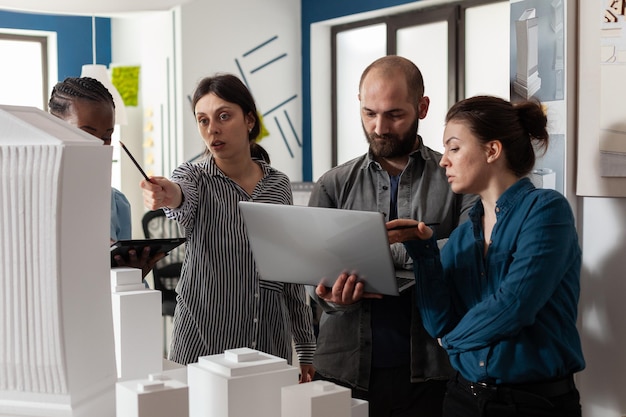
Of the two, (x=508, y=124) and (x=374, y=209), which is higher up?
(x=508, y=124)

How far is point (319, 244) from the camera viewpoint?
1.51 meters

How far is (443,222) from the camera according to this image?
1896 millimetres

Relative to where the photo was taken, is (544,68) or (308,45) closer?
(544,68)

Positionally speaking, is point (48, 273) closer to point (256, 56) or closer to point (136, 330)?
point (136, 330)

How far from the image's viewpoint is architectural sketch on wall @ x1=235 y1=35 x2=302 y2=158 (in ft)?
18.4

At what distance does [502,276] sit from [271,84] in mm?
4297

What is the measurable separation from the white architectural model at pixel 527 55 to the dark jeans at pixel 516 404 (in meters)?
1.00

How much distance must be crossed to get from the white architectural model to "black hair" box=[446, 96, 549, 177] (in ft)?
1.93

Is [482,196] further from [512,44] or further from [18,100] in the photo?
[18,100]

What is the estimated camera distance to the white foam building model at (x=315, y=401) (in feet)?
3.35

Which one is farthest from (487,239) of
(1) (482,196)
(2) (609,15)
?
(2) (609,15)

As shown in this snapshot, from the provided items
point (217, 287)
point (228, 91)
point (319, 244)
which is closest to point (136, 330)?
point (319, 244)

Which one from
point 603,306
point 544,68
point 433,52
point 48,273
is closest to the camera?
point 48,273

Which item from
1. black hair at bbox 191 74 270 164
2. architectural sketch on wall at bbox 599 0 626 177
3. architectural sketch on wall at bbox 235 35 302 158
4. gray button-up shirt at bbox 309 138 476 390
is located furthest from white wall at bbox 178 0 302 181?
architectural sketch on wall at bbox 599 0 626 177
